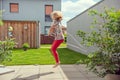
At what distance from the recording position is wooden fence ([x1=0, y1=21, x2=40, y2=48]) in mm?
21469

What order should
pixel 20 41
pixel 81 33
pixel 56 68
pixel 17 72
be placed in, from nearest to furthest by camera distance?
pixel 81 33
pixel 17 72
pixel 56 68
pixel 20 41

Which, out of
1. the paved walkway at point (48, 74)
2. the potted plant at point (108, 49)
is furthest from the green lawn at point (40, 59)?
the potted plant at point (108, 49)

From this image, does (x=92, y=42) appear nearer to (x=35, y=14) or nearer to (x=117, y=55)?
(x=117, y=55)

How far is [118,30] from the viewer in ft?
19.8

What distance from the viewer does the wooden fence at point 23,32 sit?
70.4 feet

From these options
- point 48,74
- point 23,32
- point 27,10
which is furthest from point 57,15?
point 27,10

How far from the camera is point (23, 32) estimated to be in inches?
851

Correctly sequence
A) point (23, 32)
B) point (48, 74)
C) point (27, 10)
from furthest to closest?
point (27, 10)
point (23, 32)
point (48, 74)

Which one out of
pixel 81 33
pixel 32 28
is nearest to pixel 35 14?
pixel 32 28

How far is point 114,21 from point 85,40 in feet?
2.41

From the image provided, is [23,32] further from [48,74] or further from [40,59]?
[48,74]

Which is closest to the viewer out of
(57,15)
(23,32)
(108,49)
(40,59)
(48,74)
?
(108,49)

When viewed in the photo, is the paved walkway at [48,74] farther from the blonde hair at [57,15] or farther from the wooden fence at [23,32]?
the wooden fence at [23,32]

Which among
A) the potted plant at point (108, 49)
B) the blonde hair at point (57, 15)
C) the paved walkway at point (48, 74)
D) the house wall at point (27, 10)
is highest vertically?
the house wall at point (27, 10)
